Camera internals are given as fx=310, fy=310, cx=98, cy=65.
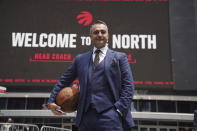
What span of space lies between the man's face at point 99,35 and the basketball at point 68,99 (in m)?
0.45

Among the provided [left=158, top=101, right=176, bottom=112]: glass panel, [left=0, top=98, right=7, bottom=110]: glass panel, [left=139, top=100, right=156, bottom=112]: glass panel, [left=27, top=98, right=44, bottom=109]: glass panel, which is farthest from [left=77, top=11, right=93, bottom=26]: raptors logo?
[left=0, top=98, right=7, bottom=110]: glass panel

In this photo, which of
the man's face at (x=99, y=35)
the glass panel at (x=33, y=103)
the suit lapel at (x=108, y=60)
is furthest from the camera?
the glass panel at (x=33, y=103)

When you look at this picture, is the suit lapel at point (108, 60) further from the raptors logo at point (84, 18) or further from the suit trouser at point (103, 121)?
the raptors logo at point (84, 18)

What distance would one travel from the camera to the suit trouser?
2283mm

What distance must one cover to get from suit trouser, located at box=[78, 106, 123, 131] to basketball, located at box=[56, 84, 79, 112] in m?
0.29

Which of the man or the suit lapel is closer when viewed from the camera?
the man

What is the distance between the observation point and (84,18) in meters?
17.3

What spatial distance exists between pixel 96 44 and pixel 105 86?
387 millimetres

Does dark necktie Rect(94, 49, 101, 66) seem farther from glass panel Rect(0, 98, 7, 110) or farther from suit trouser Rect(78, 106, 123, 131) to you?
glass panel Rect(0, 98, 7, 110)

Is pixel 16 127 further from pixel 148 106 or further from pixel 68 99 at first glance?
pixel 148 106

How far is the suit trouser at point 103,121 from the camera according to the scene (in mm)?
2283

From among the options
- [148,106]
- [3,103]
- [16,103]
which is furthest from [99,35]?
[3,103]

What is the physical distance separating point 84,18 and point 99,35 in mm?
14961

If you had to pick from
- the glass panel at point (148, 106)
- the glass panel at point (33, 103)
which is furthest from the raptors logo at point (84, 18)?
the glass panel at point (148, 106)
